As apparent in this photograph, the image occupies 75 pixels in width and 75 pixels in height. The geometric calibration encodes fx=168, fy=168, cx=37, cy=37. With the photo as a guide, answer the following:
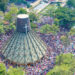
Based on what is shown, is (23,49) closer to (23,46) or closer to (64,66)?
(23,46)

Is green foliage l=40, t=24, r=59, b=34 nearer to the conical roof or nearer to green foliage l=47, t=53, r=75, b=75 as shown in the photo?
the conical roof

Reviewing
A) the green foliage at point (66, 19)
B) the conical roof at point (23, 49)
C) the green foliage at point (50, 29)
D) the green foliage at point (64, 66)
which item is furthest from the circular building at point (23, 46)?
the green foliage at point (66, 19)

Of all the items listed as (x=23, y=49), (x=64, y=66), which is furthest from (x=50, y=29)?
(x=64, y=66)

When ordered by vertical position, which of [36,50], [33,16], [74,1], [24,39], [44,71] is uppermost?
[74,1]

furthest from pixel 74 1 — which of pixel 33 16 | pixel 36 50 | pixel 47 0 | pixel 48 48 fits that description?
pixel 36 50

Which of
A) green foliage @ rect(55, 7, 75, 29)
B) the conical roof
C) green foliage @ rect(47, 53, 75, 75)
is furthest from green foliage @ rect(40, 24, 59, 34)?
green foliage @ rect(47, 53, 75, 75)

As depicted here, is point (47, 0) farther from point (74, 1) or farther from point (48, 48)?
point (48, 48)
